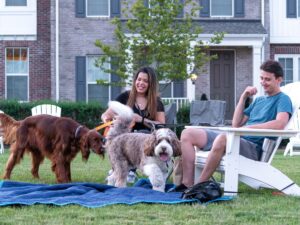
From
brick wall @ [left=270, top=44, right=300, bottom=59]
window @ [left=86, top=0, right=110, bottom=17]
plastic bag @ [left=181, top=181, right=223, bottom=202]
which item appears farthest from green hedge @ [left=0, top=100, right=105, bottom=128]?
plastic bag @ [left=181, top=181, right=223, bottom=202]

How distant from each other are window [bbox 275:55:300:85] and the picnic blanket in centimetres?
1713

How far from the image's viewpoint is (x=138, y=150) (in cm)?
769

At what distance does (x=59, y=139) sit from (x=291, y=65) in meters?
16.1

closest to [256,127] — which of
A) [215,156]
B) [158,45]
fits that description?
[215,156]

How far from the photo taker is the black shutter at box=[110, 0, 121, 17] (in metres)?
23.2

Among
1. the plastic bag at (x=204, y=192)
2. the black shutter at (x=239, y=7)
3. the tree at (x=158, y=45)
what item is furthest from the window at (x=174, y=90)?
the plastic bag at (x=204, y=192)

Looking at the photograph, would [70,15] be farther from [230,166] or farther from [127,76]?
[230,166]

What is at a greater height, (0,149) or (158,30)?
(158,30)

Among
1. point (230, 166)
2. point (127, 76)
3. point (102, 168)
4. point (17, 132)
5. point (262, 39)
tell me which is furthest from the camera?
point (262, 39)

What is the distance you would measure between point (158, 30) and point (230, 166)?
42.5 feet

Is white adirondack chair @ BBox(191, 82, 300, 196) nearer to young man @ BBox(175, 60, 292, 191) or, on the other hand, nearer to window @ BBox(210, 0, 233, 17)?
young man @ BBox(175, 60, 292, 191)

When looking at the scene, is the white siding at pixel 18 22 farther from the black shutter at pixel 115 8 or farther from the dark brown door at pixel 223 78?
the dark brown door at pixel 223 78

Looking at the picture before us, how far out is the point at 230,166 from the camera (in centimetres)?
742

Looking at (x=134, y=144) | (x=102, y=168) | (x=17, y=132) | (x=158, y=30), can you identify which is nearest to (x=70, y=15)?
(x=158, y=30)
